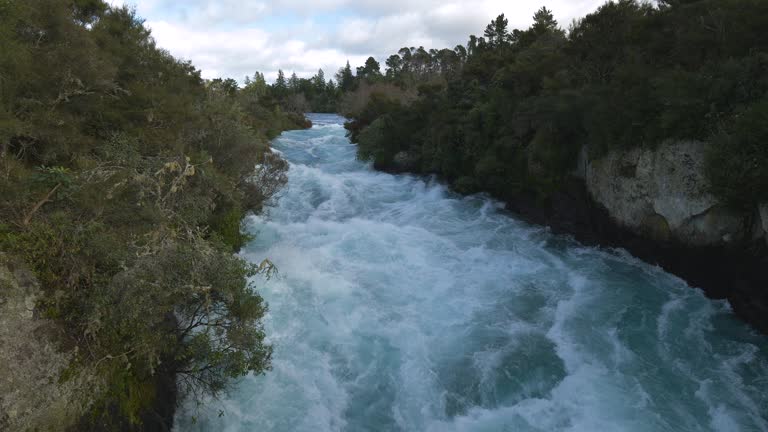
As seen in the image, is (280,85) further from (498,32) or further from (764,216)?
(764,216)

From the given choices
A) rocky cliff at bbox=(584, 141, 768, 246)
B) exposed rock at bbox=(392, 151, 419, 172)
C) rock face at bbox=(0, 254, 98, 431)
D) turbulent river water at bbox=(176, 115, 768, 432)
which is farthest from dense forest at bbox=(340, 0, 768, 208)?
rock face at bbox=(0, 254, 98, 431)

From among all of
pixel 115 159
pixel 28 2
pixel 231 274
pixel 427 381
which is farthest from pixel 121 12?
pixel 427 381

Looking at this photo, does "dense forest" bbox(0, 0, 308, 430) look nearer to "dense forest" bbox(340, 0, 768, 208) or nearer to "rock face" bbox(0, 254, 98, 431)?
"rock face" bbox(0, 254, 98, 431)

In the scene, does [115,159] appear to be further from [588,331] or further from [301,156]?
[301,156]

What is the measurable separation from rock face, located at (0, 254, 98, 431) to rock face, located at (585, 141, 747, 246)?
12.8 meters

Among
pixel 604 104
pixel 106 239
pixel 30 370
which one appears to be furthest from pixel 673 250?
pixel 30 370

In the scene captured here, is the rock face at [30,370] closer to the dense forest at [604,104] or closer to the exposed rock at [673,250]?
the dense forest at [604,104]

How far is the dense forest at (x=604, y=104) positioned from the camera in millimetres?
10156

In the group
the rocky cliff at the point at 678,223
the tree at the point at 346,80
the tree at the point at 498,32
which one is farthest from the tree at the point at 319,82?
the rocky cliff at the point at 678,223

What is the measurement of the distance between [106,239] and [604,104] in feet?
44.7

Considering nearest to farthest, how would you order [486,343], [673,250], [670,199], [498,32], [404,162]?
[486,343], [670,199], [673,250], [404,162], [498,32]

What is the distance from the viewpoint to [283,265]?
44.9ft

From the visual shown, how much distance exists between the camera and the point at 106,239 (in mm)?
6098

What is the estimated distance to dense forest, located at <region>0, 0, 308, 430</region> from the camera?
5.61 metres
